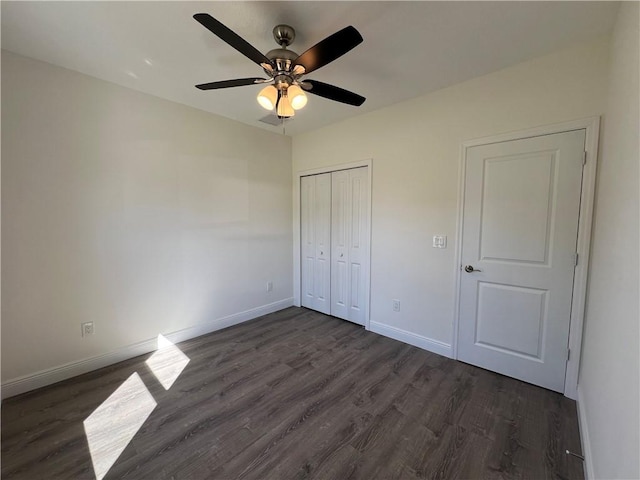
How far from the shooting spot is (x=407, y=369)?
2.34m

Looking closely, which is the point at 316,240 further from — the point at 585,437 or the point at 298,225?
the point at 585,437

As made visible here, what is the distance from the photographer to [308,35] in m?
1.73

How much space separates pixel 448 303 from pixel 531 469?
4.18 ft

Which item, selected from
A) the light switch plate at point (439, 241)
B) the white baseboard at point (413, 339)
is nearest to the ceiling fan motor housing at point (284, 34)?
the light switch plate at point (439, 241)

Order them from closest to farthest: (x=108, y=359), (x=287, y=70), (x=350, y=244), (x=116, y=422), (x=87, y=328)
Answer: (x=287, y=70) → (x=116, y=422) → (x=87, y=328) → (x=108, y=359) → (x=350, y=244)

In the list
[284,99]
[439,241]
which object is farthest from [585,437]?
[284,99]

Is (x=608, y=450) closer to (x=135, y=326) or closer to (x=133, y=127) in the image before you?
(x=135, y=326)

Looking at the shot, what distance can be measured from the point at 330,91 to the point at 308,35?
1.32 ft

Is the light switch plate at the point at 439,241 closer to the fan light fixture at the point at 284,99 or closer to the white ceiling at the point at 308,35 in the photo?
the white ceiling at the point at 308,35

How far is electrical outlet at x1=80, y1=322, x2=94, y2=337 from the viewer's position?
2246 mm

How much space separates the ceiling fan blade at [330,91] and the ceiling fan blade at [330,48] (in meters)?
0.10

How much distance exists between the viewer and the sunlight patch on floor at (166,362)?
2.21 meters

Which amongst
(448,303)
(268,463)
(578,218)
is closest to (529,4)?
(578,218)

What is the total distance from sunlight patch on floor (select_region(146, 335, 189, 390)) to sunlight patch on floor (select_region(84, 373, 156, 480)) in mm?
152
